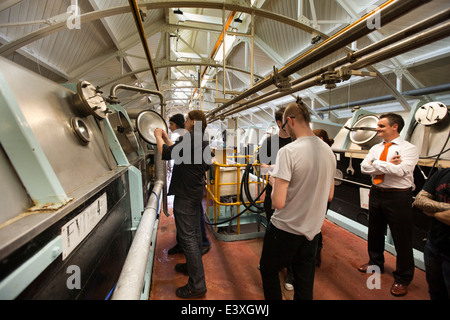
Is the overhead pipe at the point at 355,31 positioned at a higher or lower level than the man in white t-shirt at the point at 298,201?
higher

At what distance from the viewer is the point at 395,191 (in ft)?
5.75

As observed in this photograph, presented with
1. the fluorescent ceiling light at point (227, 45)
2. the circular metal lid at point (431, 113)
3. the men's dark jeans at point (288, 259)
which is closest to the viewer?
the men's dark jeans at point (288, 259)

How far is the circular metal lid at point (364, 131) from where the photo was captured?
279cm

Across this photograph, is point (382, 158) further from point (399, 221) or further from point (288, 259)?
point (288, 259)

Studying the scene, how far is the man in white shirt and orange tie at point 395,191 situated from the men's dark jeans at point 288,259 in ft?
3.36

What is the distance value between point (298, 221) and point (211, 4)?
3.34 meters

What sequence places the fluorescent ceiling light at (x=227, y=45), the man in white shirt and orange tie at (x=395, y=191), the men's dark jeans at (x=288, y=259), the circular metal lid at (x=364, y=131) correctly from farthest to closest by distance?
the fluorescent ceiling light at (x=227, y=45) < the circular metal lid at (x=364, y=131) < the man in white shirt and orange tie at (x=395, y=191) < the men's dark jeans at (x=288, y=259)

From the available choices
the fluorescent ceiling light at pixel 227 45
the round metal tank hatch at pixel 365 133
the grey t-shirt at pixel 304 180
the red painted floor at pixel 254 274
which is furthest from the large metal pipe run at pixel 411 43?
the fluorescent ceiling light at pixel 227 45

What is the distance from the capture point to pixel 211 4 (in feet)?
9.56

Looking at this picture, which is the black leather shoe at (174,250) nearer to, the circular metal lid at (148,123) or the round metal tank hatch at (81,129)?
the circular metal lid at (148,123)

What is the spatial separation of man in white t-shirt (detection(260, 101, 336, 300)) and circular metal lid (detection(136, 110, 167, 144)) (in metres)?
1.37
